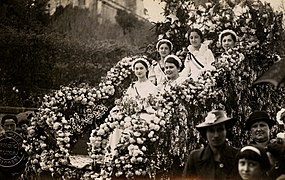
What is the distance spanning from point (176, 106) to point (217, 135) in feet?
1.81

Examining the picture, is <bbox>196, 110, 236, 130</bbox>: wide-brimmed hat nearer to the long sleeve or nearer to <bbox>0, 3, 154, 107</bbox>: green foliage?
the long sleeve

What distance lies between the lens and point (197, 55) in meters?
4.23

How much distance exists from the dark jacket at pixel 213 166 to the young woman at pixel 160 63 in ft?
2.80

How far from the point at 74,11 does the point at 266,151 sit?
204 cm

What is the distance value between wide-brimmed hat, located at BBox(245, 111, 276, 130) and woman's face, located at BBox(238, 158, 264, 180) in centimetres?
54

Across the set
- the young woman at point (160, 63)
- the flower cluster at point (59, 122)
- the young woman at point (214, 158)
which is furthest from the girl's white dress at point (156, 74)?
the young woman at point (214, 158)

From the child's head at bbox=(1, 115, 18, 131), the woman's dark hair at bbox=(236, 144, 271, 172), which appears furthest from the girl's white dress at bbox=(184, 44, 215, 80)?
the child's head at bbox=(1, 115, 18, 131)

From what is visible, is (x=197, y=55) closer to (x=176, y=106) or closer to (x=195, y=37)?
(x=195, y=37)

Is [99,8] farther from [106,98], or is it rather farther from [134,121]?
[134,121]

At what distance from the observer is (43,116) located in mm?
4441

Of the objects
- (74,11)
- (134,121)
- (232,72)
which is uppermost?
(74,11)

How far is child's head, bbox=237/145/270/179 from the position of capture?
3.16m

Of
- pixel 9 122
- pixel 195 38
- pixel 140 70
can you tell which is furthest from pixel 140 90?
pixel 9 122

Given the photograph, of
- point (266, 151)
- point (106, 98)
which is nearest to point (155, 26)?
point (106, 98)
